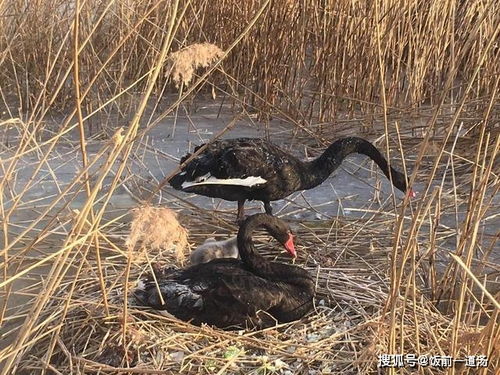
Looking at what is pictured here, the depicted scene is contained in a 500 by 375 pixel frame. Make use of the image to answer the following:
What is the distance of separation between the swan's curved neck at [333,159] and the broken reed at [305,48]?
380 millimetres

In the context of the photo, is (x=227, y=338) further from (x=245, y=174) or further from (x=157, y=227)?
(x=245, y=174)

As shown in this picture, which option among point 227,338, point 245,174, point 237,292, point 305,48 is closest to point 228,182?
point 245,174

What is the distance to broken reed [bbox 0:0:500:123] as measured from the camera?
453cm

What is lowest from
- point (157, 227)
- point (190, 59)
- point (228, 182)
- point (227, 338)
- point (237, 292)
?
point (227, 338)

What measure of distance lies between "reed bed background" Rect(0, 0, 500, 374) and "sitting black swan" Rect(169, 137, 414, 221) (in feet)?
0.58

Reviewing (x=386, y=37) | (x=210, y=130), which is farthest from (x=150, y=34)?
(x=386, y=37)

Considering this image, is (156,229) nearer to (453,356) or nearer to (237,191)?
(453,356)

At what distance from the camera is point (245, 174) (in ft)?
11.3

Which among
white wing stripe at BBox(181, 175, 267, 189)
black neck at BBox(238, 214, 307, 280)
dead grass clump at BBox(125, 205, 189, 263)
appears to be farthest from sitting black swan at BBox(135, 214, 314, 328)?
dead grass clump at BBox(125, 205, 189, 263)

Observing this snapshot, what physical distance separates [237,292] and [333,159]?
57.0 inches

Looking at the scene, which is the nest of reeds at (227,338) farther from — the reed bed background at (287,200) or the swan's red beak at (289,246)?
the swan's red beak at (289,246)

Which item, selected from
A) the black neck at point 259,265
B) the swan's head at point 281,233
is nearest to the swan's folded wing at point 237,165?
the swan's head at point 281,233

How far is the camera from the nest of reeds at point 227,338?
2246 mm

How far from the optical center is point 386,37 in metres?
4.61
